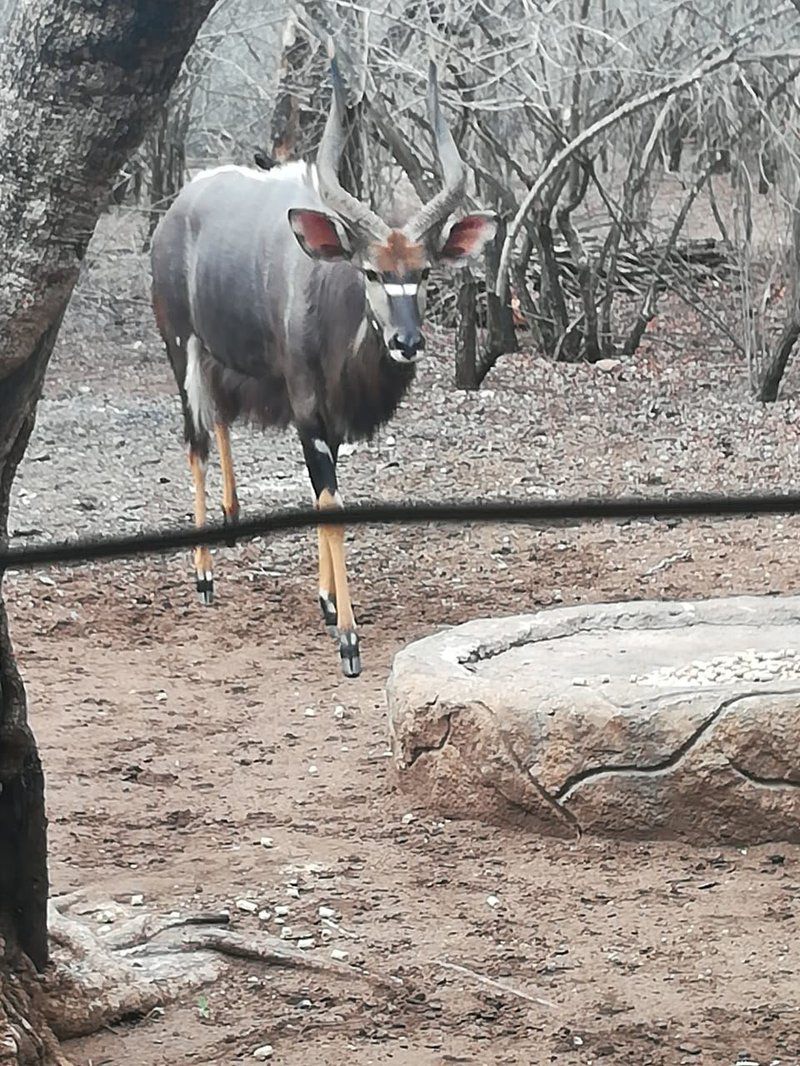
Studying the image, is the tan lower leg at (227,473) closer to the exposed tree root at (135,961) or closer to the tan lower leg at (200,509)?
the tan lower leg at (200,509)

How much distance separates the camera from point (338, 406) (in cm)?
498

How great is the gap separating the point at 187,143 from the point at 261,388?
6.50 meters

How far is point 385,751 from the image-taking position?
4.16 metres

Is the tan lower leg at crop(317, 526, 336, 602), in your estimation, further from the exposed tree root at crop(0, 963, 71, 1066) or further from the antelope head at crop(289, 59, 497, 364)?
the exposed tree root at crop(0, 963, 71, 1066)

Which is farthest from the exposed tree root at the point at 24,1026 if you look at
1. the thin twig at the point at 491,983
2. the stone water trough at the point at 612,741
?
the stone water trough at the point at 612,741

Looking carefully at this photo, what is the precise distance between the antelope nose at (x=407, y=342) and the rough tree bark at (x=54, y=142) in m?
2.25

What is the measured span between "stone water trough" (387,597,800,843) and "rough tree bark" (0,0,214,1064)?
1.36 m

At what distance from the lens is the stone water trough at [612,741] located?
131 inches

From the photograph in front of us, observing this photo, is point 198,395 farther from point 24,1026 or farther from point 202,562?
point 24,1026

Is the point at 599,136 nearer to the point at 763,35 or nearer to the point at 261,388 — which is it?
the point at 763,35

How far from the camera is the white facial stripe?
4578mm

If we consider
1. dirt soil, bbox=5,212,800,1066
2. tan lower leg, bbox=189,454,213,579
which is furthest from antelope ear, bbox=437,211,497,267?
tan lower leg, bbox=189,454,213,579

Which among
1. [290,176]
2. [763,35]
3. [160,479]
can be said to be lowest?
[160,479]

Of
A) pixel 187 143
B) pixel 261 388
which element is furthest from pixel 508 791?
pixel 187 143
